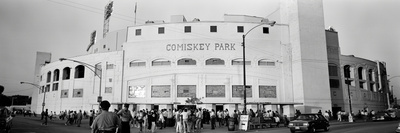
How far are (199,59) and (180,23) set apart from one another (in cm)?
743

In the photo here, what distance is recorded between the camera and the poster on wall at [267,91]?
47906 mm

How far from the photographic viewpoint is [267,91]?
4816 cm

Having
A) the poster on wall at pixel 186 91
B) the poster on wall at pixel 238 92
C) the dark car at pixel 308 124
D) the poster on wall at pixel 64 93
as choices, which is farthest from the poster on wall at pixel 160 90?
the dark car at pixel 308 124

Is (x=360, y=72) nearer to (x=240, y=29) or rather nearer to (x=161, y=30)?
(x=240, y=29)

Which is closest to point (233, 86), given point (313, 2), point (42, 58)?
point (313, 2)

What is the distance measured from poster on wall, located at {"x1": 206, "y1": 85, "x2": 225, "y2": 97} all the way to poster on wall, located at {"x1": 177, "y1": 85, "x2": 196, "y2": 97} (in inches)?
89.8

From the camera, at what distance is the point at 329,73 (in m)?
52.9

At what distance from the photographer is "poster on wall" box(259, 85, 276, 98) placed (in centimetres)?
→ 4791

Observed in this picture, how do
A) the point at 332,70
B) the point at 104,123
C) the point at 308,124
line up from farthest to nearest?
the point at 332,70 < the point at 308,124 < the point at 104,123

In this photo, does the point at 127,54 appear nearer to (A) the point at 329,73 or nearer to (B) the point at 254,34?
(B) the point at 254,34

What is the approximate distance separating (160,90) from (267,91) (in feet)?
57.9

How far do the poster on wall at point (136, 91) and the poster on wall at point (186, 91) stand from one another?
6.25 meters

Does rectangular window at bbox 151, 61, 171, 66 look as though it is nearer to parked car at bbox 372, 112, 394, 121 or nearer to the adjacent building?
the adjacent building

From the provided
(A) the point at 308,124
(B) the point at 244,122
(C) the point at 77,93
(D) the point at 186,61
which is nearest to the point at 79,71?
(C) the point at 77,93
